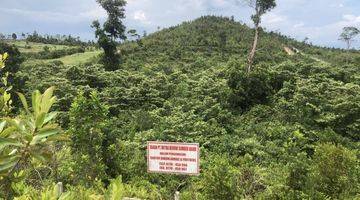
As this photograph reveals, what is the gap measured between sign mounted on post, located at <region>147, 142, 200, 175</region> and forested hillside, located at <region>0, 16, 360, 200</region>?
0.47 meters

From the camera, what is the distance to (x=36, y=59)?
135 feet

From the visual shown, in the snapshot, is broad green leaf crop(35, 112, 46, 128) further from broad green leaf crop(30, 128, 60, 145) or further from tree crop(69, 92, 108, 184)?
tree crop(69, 92, 108, 184)

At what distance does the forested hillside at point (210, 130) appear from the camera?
648cm

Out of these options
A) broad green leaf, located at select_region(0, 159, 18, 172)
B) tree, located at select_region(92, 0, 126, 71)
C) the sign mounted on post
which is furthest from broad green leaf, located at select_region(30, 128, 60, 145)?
tree, located at select_region(92, 0, 126, 71)

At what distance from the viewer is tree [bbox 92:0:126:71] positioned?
2831cm

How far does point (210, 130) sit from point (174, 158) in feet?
30.8

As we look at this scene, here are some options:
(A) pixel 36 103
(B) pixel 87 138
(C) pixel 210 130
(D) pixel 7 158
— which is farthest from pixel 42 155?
(C) pixel 210 130

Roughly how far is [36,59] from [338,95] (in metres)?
31.0

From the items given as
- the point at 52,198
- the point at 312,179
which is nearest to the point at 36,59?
the point at 312,179

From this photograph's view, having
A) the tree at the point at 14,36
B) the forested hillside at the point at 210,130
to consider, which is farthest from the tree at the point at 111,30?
the tree at the point at 14,36

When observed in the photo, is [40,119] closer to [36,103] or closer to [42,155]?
[36,103]

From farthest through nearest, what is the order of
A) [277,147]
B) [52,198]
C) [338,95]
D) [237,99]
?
[237,99], [338,95], [277,147], [52,198]

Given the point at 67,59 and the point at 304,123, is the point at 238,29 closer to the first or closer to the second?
the point at 67,59

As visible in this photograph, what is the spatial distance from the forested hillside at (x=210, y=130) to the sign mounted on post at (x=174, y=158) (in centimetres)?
47
